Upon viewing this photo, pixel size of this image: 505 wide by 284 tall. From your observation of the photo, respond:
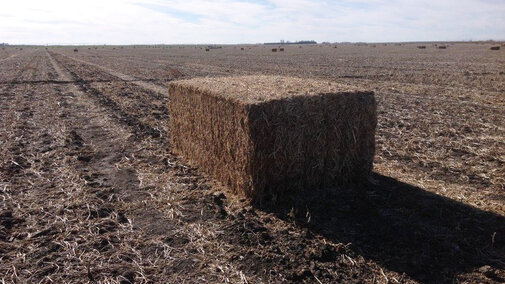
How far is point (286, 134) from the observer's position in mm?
5387

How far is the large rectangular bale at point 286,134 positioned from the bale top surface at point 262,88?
14mm

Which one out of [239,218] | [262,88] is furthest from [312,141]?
[239,218]

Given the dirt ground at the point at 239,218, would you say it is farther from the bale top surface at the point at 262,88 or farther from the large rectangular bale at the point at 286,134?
the bale top surface at the point at 262,88

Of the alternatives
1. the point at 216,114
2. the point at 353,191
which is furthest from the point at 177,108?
the point at 353,191

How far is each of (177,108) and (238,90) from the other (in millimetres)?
2189

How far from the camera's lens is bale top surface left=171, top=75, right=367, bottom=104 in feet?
18.2

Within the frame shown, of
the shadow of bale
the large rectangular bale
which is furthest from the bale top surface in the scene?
the shadow of bale

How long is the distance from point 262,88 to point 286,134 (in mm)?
1052

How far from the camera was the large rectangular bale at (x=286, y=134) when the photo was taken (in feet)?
17.5

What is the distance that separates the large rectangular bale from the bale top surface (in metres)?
0.01

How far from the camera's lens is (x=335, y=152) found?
5828mm

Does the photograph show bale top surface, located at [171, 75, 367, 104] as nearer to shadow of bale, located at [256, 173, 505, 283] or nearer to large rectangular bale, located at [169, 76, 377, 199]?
large rectangular bale, located at [169, 76, 377, 199]

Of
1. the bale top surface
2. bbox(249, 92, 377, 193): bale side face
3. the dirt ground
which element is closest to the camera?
the dirt ground

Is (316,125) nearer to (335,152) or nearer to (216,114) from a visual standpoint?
(335,152)
